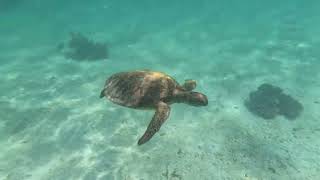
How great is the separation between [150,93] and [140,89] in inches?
8.7

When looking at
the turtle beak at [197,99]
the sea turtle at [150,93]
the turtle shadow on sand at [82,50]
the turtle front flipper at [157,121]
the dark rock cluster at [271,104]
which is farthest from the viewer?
the turtle shadow on sand at [82,50]

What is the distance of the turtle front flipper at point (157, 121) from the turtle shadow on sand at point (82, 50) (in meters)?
18.4

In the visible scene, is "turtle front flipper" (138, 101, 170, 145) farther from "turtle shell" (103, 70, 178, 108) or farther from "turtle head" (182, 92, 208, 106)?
"turtle head" (182, 92, 208, 106)

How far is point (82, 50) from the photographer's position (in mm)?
25734

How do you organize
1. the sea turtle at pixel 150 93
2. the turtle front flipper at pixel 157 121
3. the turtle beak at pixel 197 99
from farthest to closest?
the sea turtle at pixel 150 93 < the turtle beak at pixel 197 99 < the turtle front flipper at pixel 157 121

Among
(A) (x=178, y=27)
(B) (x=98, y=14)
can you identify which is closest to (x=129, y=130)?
(A) (x=178, y=27)

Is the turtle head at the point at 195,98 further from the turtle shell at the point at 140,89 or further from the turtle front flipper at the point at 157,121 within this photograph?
the turtle front flipper at the point at 157,121

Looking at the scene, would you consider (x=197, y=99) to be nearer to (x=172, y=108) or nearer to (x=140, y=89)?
(x=140, y=89)

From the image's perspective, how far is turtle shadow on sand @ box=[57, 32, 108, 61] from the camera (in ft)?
A: 82.0

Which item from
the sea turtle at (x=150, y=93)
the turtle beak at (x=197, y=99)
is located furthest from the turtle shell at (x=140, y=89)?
the turtle beak at (x=197, y=99)

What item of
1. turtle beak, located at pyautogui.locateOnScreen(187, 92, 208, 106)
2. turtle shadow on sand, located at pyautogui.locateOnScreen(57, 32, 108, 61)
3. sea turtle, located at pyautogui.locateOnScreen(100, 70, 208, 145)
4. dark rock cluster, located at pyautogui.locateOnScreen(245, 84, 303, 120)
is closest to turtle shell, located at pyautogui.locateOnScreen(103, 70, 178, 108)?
sea turtle, located at pyautogui.locateOnScreen(100, 70, 208, 145)

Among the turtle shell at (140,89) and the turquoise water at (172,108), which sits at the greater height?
the turtle shell at (140,89)

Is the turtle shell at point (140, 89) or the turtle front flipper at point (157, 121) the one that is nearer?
the turtle front flipper at point (157, 121)

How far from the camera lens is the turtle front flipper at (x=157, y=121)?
6.15 meters
